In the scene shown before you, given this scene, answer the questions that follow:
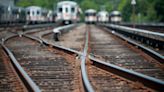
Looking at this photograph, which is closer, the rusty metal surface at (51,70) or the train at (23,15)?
the rusty metal surface at (51,70)

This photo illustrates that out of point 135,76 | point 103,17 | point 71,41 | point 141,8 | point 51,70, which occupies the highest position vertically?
point 135,76

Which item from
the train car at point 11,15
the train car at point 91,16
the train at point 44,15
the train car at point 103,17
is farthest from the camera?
the train car at point 103,17

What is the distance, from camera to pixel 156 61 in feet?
35.2

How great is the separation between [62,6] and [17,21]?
29.4 ft

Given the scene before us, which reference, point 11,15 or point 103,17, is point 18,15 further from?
point 103,17

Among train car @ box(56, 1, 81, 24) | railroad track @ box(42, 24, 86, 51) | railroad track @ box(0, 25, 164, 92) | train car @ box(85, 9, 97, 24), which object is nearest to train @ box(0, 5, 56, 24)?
train car @ box(56, 1, 81, 24)

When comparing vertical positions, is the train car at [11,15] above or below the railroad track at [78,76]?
below

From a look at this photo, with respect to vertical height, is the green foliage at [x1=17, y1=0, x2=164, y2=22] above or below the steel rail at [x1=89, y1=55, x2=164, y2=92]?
below

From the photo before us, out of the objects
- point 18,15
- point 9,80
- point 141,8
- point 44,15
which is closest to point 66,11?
point 18,15

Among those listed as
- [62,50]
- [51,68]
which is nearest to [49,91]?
[51,68]

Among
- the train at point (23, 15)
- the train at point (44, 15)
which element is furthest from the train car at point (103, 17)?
the train at point (23, 15)

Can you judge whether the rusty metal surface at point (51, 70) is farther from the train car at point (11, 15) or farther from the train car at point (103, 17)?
the train car at point (103, 17)

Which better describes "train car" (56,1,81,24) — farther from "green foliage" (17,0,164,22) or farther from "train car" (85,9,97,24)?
"green foliage" (17,0,164,22)

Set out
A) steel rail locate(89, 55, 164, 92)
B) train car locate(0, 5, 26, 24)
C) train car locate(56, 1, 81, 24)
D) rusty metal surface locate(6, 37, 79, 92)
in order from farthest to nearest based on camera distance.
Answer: train car locate(56, 1, 81, 24)
train car locate(0, 5, 26, 24)
rusty metal surface locate(6, 37, 79, 92)
steel rail locate(89, 55, 164, 92)
